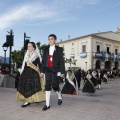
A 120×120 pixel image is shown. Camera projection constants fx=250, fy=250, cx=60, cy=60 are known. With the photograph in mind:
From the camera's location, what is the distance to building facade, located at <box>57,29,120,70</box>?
49.9 metres

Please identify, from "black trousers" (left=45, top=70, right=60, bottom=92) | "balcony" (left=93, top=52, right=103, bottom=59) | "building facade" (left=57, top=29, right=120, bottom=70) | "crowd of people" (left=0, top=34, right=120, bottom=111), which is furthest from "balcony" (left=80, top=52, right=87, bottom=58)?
"black trousers" (left=45, top=70, right=60, bottom=92)

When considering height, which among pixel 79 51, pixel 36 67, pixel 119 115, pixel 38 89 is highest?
pixel 79 51

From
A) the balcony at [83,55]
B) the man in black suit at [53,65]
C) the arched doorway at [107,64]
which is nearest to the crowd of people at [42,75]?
the man in black suit at [53,65]

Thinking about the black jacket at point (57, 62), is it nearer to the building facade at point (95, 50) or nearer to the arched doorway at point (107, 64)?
the building facade at point (95, 50)

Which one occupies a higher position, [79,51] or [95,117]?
[79,51]

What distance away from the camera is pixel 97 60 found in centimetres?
5116

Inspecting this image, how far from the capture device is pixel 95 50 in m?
50.6

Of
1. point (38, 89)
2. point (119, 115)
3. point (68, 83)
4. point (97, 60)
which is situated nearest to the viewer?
point (119, 115)

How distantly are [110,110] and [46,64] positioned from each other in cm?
170

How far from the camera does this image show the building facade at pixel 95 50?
49906 millimetres

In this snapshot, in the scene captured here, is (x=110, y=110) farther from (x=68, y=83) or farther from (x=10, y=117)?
(x=68, y=83)

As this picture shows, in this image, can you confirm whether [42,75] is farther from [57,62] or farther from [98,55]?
[98,55]

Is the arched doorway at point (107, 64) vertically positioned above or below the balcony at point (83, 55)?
below

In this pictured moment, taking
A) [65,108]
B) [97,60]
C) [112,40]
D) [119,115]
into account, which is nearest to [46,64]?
[65,108]
